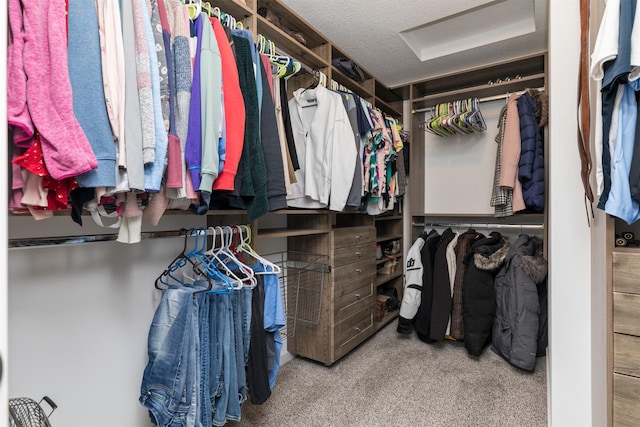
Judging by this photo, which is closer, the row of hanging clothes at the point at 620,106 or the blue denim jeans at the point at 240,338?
the row of hanging clothes at the point at 620,106

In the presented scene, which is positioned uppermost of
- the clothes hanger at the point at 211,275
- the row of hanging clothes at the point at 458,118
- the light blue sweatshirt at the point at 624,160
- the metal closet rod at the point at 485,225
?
the row of hanging clothes at the point at 458,118

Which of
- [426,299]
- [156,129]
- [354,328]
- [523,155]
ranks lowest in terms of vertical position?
[354,328]

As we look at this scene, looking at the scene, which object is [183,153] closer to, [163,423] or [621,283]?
[163,423]

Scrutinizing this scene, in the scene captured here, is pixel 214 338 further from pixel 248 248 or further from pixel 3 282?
pixel 3 282

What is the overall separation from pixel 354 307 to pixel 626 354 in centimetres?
154

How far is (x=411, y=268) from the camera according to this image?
271 centimetres

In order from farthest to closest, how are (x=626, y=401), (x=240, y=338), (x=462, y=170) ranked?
(x=462, y=170) < (x=240, y=338) < (x=626, y=401)

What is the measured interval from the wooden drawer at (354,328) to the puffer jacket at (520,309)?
92 cm

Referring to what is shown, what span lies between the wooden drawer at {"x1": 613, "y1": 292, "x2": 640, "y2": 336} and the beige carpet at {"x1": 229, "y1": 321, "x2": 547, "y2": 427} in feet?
2.93

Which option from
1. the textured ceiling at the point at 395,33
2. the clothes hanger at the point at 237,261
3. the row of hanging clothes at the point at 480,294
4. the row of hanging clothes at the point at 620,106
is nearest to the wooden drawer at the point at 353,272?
the row of hanging clothes at the point at 480,294

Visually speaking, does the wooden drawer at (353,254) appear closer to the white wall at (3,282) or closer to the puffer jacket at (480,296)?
the puffer jacket at (480,296)

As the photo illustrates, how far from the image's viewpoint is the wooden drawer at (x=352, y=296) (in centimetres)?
220

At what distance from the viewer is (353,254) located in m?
2.37

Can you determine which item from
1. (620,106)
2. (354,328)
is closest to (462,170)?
(354,328)
